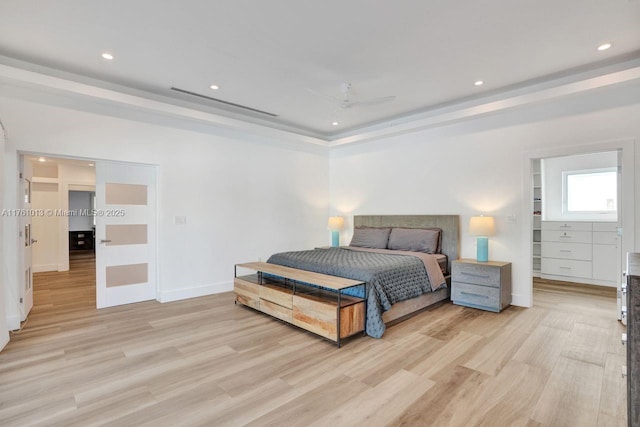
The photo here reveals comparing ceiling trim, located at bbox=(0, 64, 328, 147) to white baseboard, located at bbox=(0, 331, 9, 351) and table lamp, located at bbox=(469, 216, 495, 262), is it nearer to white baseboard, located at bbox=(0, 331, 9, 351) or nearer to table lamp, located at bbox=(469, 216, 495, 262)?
white baseboard, located at bbox=(0, 331, 9, 351)

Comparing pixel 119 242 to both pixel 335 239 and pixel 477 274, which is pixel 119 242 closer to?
Result: pixel 335 239

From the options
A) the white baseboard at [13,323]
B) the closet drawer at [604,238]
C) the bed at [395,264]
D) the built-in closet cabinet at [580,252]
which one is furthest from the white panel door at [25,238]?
the closet drawer at [604,238]

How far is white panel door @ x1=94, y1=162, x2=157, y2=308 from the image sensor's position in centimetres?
414

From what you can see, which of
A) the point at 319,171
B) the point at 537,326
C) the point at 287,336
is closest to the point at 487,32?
the point at 537,326

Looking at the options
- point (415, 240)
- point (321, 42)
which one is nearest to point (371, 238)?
point (415, 240)

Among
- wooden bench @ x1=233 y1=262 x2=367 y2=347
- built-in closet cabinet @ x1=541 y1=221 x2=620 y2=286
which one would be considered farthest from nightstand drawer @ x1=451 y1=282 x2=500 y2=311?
built-in closet cabinet @ x1=541 y1=221 x2=620 y2=286

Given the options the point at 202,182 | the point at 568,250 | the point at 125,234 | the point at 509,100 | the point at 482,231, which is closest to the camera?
the point at 509,100

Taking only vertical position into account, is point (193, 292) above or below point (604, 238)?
below

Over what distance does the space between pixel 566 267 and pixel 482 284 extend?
104 inches

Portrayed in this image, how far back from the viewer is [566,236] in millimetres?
5438

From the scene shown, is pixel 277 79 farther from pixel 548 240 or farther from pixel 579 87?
pixel 548 240

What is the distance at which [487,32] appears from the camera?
9.08ft

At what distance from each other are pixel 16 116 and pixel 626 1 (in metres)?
5.72

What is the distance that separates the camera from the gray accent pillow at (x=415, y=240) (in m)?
4.70
